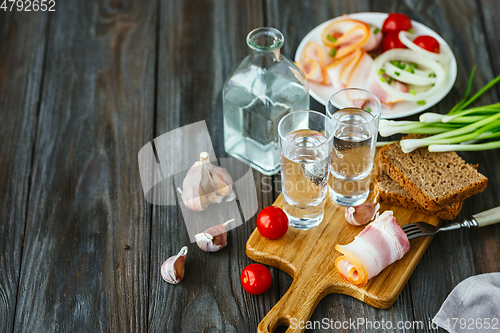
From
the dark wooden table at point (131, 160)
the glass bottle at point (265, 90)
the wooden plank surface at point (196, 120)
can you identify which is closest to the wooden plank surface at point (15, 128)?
the dark wooden table at point (131, 160)

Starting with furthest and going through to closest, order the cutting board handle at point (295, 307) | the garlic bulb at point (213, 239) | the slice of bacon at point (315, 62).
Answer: the slice of bacon at point (315, 62)
the garlic bulb at point (213, 239)
the cutting board handle at point (295, 307)

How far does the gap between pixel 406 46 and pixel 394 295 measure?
3.59 ft

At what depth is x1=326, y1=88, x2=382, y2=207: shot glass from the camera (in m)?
1.45

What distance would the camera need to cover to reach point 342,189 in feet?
5.23

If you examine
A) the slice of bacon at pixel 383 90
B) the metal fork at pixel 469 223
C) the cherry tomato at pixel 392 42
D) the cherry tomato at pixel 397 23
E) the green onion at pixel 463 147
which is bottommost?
the metal fork at pixel 469 223

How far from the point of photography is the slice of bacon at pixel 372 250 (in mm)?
1352

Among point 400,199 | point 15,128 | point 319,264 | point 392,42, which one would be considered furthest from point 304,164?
point 15,128

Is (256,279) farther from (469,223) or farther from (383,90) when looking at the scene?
(383,90)

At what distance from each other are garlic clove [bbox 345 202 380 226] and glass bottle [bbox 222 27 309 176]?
366mm

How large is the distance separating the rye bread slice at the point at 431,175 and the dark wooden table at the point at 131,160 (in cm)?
14

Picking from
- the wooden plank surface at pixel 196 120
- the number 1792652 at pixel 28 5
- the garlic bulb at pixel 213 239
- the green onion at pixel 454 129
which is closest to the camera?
the wooden plank surface at pixel 196 120

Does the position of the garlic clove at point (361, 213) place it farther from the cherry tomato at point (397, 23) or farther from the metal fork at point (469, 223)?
the cherry tomato at point (397, 23)

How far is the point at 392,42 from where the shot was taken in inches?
80.4

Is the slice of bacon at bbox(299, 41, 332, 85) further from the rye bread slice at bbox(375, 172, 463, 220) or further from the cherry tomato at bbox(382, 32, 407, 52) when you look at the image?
the rye bread slice at bbox(375, 172, 463, 220)
